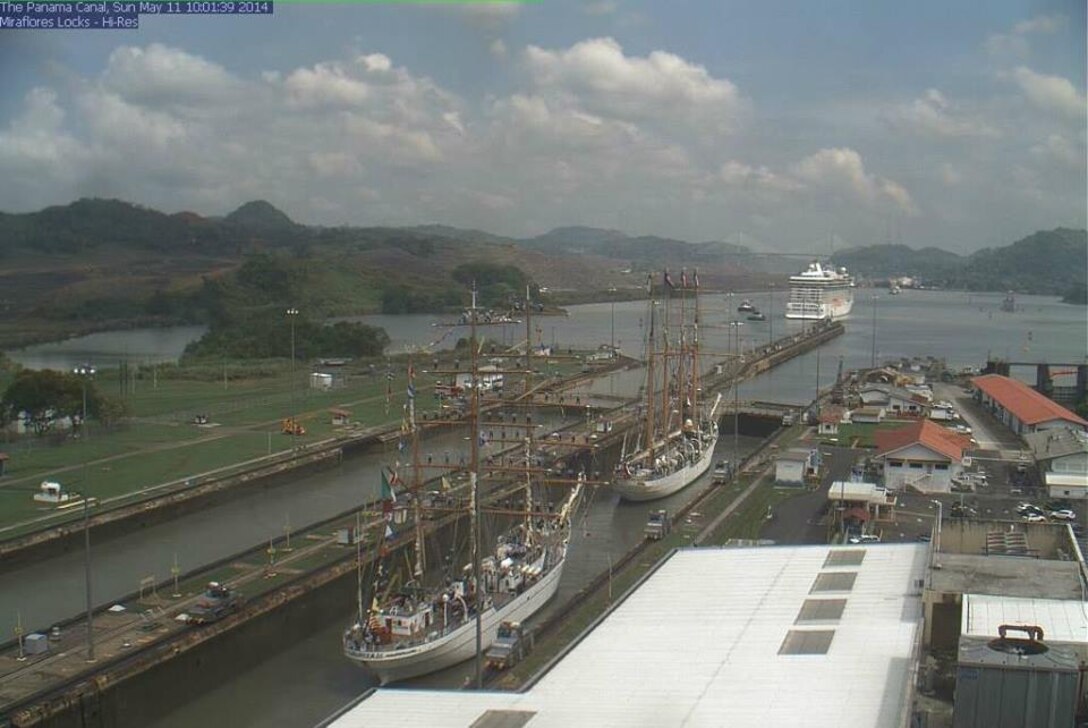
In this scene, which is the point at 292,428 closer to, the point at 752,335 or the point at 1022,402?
the point at 1022,402

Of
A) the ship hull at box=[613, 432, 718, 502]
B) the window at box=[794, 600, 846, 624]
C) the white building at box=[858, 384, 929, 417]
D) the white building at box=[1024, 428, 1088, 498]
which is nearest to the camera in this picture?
the window at box=[794, 600, 846, 624]

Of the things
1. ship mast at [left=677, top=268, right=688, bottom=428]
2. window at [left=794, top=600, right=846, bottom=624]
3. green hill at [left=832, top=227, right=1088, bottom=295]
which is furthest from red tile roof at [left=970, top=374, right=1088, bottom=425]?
green hill at [left=832, top=227, right=1088, bottom=295]

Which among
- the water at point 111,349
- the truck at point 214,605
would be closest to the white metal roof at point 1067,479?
the truck at point 214,605

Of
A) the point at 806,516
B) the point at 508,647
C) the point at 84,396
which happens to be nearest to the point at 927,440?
the point at 806,516

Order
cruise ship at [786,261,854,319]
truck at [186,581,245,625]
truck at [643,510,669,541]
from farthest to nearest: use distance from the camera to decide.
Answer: cruise ship at [786,261,854,319], truck at [643,510,669,541], truck at [186,581,245,625]

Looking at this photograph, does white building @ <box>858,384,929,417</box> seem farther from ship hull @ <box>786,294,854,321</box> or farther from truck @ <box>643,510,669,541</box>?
ship hull @ <box>786,294,854,321</box>

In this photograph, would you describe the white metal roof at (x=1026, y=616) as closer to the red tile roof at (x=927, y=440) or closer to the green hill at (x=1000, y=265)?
the red tile roof at (x=927, y=440)
